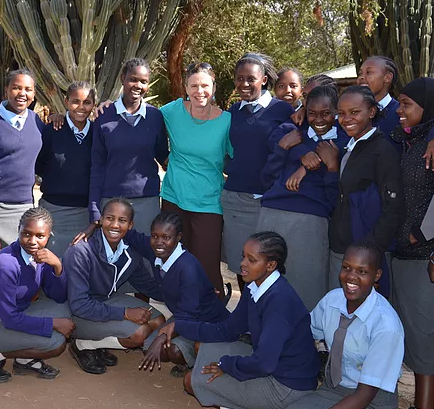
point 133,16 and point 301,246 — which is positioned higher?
point 133,16

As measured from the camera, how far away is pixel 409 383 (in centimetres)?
390

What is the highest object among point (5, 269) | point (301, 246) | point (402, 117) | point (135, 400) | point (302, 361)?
point (402, 117)

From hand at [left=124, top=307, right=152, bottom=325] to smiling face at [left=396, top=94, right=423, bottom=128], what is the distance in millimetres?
1829

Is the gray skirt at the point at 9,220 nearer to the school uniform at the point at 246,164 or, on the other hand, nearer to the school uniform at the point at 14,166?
the school uniform at the point at 14,166

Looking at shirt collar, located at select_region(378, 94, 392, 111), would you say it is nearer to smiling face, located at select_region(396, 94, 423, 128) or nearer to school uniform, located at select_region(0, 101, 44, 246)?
smiling face, located at select_region(396, 94, 423, 128)

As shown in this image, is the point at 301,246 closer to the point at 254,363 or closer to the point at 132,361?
the point at 254,363

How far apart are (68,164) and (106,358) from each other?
1.28 meters

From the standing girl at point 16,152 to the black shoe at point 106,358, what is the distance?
94 centimetres

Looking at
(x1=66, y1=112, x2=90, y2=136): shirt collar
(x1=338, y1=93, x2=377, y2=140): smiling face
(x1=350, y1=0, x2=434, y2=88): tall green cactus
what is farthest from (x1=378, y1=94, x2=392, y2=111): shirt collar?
(x1=350, y1=0, x2=434, y2=88): tall green cactus

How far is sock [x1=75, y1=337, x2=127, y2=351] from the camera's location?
12.5 feet

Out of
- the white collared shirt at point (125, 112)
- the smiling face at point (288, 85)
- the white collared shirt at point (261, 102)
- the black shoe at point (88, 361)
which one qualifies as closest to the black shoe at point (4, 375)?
the black shoe at point (88, 361)

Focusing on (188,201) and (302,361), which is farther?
(188,201)

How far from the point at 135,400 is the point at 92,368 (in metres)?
0.43

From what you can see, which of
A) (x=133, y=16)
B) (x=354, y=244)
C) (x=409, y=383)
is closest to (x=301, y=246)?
(x=354, y=244)
